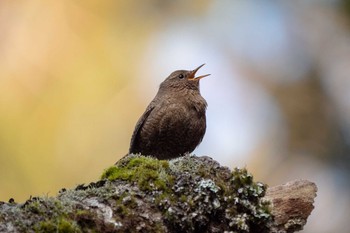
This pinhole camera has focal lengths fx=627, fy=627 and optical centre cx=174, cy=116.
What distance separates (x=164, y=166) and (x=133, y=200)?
1.01 ft

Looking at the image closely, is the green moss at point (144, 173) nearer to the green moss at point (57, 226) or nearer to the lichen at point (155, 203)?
the lichen at point (155, 203)

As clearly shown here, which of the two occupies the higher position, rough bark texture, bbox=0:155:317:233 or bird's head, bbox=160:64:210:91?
bird's head, bbox=160:64:210:91

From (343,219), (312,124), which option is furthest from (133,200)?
(312,124)

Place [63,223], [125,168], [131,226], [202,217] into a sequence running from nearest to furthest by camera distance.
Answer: [63,223] < [131,226] < [202,217] < [125,168]

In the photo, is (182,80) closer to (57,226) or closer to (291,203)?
(291,203)

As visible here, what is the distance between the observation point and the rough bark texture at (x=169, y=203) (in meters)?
2.00

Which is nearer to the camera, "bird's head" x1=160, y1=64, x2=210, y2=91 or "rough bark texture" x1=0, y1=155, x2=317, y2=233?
"rough bark texture" x1=0, y1=155, x2=317, y2=233

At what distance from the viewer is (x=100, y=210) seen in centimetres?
210

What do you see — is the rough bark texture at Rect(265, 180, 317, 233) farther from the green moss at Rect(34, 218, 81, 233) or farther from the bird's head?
the bird's head

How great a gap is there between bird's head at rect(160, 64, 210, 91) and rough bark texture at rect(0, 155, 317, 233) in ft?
8.78

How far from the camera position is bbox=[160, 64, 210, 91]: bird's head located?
5.23 metres

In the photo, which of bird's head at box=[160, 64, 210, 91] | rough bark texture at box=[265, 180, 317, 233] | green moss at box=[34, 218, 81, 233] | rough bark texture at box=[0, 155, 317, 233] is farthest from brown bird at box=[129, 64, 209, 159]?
green moss at box=[34, 218, 81, 233]

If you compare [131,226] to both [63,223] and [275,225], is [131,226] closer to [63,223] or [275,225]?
[63,223]

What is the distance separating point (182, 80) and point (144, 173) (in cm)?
300
